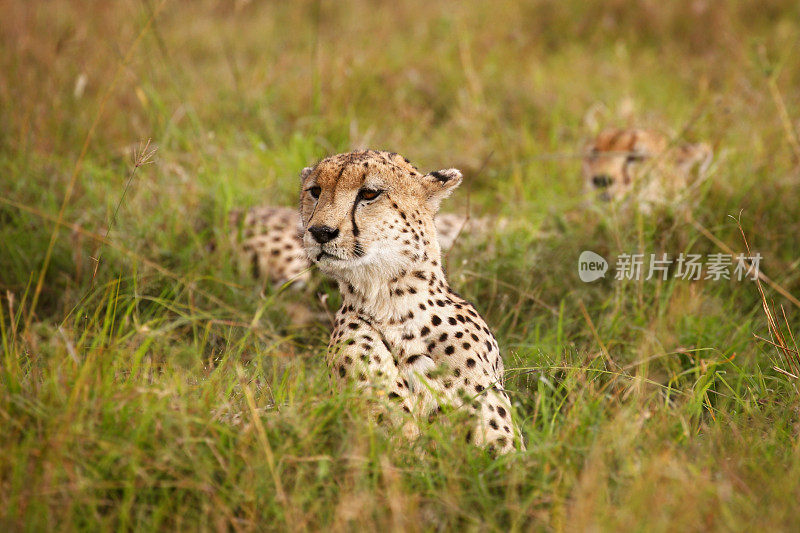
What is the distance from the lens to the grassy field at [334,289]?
1.92 meters

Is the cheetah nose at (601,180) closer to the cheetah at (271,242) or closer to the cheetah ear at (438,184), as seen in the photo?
the cheetah at (271,242)

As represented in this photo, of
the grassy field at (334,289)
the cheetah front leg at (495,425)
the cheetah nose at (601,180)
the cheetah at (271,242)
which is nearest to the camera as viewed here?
the grassy field at (334,289)

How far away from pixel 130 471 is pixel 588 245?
8.63 ft

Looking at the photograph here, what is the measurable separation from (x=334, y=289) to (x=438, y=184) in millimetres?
1188

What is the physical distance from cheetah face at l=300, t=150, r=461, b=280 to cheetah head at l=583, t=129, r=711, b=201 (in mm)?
1842

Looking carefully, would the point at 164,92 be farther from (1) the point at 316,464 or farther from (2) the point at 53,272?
(1) the point at 316,464

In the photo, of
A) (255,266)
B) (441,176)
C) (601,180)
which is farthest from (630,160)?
(255,266)

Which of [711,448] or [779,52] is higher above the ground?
[779,52]

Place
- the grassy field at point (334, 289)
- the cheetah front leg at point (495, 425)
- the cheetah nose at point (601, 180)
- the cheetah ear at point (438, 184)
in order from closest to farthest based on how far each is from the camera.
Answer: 1. the grassy field at point (334, 289)
2. the cheetah front leg at point (495, 425)
3. the cheetah ear at point (438, 184)
4. the cheetah nose at point (601, 180)

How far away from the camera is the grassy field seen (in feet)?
6.29

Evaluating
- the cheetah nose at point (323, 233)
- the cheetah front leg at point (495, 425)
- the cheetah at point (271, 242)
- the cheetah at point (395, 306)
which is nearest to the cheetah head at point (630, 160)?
the cheetah at point (271, 242)

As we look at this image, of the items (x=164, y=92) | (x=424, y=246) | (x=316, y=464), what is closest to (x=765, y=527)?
(x=316, y=464)

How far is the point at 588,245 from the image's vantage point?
12.7 ft

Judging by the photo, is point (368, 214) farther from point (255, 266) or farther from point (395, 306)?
point (255, 266)
